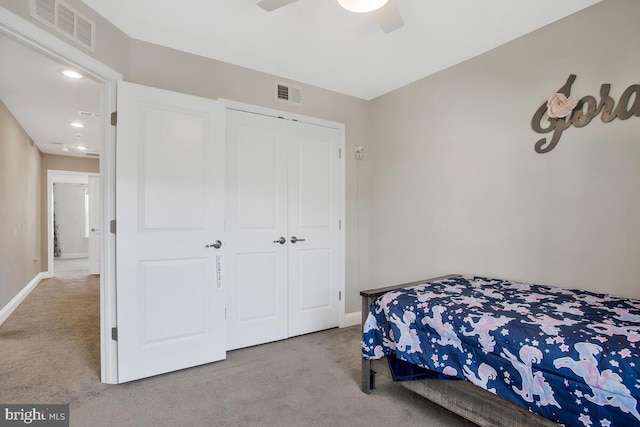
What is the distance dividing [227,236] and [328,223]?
3.53ft

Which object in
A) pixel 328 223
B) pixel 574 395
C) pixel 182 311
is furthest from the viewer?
pixel 328 223

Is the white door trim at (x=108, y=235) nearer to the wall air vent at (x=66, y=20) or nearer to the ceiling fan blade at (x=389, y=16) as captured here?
the wall air vent at (x=66, y=20)

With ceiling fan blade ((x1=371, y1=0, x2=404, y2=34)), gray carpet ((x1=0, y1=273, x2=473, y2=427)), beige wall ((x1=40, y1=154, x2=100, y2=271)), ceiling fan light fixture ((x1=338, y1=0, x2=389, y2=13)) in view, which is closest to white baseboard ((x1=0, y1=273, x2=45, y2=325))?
beige wall ((x1=40, y1=154, x2=100, y2=271))

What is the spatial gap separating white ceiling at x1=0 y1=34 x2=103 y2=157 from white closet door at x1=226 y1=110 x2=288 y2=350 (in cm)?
109

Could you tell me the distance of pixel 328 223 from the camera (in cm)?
357

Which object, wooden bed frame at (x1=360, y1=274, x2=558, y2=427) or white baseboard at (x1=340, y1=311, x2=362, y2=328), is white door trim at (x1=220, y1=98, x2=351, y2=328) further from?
wooden bed frame at (x1=360, y1=274, x2=558, y2=427)

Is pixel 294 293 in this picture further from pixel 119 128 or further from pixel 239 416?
pixel 119 128

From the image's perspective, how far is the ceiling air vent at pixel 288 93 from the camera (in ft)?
10.9

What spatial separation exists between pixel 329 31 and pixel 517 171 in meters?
1.75

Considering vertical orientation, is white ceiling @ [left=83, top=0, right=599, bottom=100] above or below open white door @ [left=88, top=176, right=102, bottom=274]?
above

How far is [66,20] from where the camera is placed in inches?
78.9

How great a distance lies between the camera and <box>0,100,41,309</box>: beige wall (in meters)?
4.03

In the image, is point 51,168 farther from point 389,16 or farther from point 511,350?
point 511,350

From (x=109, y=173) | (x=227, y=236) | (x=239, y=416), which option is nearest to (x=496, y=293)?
(x=239, y=416)
